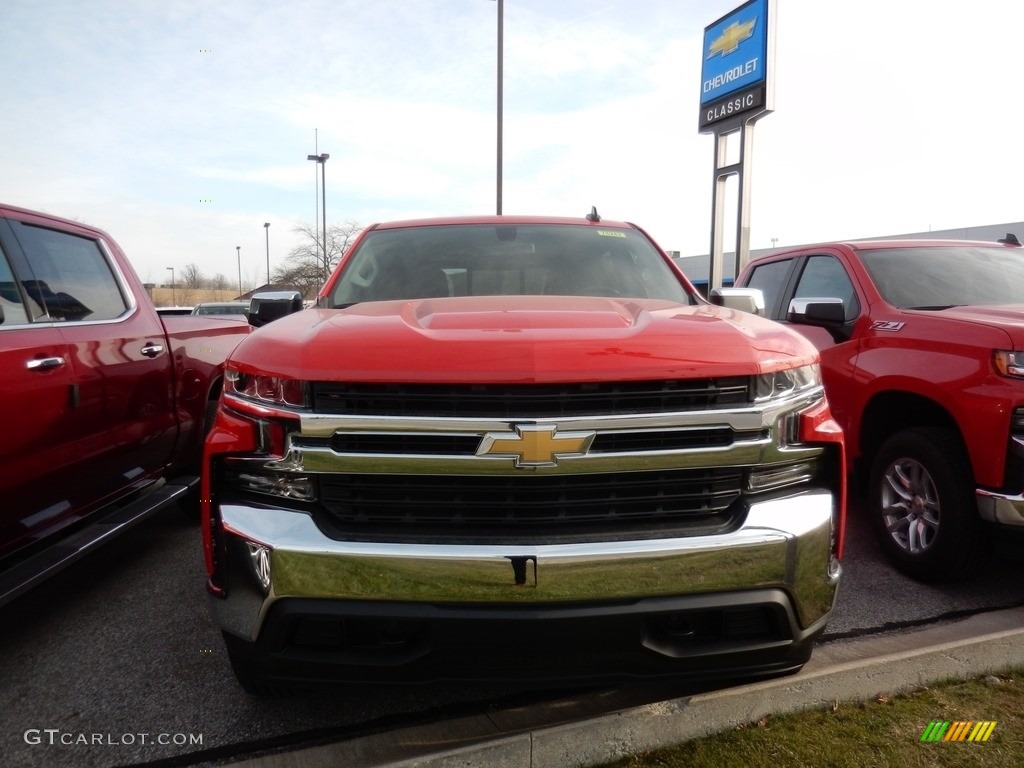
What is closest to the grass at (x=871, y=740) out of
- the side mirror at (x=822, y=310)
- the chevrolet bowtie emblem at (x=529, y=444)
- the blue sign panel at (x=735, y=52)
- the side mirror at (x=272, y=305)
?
the chevrolet bowtie emblem at (x=529, y=444)

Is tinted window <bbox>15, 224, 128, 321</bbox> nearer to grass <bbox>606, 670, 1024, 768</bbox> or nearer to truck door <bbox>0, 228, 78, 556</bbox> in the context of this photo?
truck door <bbox>0, 228, 78, 556</bbox>

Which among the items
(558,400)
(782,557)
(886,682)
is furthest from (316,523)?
(886,682)

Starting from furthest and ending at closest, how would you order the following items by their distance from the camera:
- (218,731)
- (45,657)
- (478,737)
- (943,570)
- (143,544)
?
(143,544)
(943,570)
(45,657)
(218,731)
(478,737)

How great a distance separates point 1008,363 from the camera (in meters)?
3.19

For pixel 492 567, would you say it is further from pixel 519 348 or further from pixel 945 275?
pixel 945 275

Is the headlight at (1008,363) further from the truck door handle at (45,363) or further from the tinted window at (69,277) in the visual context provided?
the tinted window at (69,277)

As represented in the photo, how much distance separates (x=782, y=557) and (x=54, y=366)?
2971 mm

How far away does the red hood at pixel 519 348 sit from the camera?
1967 millimetres

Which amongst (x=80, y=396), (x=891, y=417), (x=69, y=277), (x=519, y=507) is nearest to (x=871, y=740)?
(x=519, y=507)

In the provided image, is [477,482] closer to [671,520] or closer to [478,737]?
[671,520]

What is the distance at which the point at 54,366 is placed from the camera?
304cm

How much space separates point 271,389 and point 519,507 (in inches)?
31.4

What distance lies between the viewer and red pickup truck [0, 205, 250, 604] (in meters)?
2.85

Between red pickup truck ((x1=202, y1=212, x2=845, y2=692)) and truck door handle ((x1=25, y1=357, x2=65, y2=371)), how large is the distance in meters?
1.31
